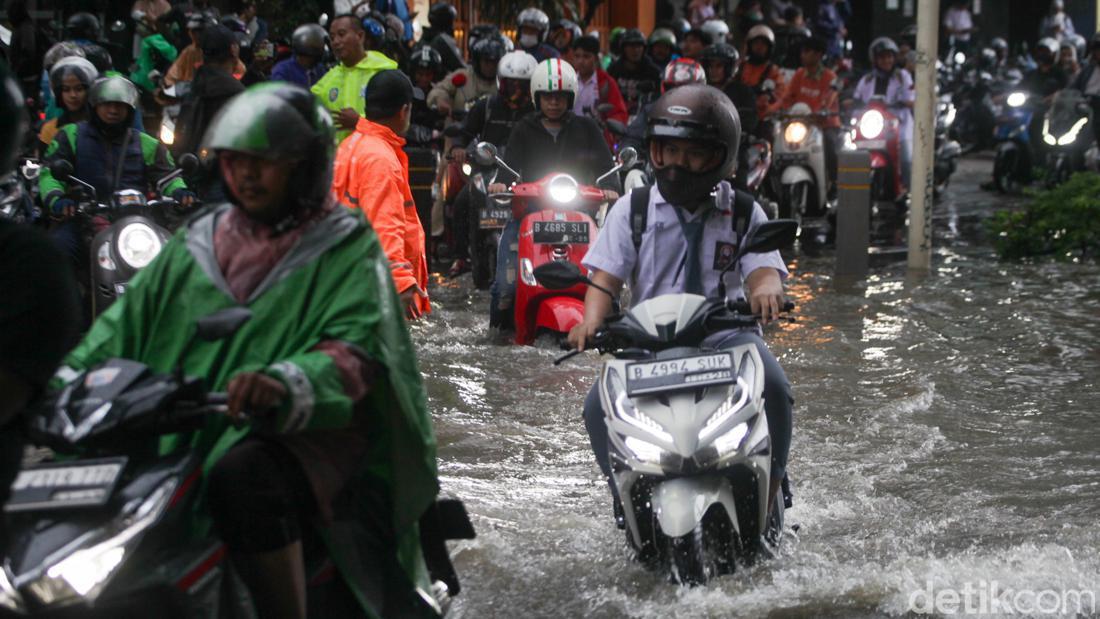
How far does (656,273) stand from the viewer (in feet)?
17.8

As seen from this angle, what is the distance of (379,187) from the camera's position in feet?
21.7

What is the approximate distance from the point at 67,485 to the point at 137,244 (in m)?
4.88

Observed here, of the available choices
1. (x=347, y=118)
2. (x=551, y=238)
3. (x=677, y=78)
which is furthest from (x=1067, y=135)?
(x=347, y=118)

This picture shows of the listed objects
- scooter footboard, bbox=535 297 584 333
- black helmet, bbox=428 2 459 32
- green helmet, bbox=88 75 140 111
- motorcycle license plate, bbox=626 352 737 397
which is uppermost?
black helmet, bbox=428 2 459 32

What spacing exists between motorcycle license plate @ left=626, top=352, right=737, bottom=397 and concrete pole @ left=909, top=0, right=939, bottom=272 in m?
8.34

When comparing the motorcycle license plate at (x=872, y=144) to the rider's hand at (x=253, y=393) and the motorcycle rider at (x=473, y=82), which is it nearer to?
the motorcycle rider at (x=473, y=82)

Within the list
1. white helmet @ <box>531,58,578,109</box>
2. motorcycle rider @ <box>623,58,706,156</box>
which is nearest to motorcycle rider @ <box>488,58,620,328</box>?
white helmet @ <box>531,58,578,109</box>

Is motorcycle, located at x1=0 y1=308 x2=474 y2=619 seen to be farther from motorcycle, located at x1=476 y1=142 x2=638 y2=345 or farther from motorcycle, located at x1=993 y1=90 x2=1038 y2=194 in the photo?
motorcycle, located at x1=993 y1=90 x2=1038 y2=194

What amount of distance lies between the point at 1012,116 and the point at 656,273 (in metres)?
16.2

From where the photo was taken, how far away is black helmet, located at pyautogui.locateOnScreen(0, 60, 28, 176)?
9.89 feet

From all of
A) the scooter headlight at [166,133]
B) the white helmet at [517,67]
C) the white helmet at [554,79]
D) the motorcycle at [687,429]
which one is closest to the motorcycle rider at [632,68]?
the white helmet at [517,67]

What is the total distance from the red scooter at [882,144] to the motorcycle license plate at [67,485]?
44.8 ft

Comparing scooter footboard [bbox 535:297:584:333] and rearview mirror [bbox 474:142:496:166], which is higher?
rearview mirror [bbox 474:142:496:166]

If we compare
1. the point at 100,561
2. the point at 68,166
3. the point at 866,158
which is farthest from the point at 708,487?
the point at 866,158
